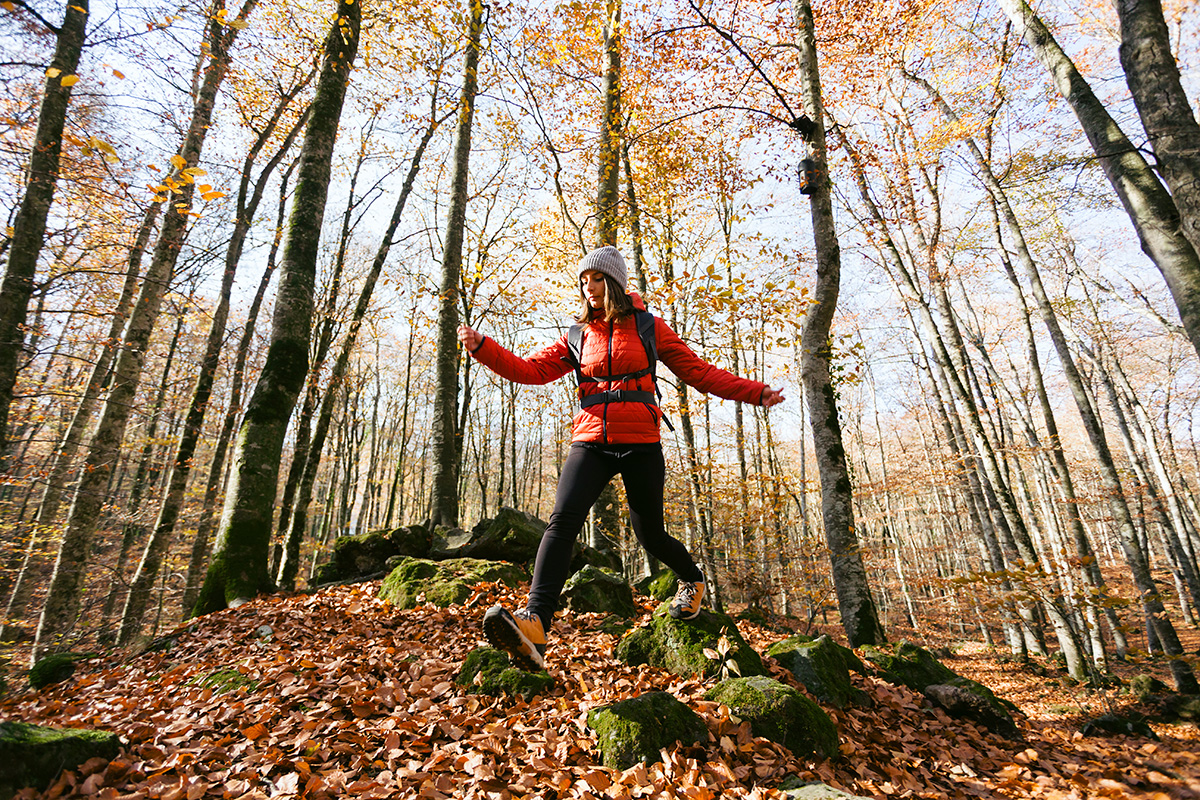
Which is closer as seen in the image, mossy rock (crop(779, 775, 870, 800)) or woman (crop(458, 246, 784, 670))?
mossy rock (crop(779, 775, 870, 800))

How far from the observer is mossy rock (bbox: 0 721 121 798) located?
1.85 m

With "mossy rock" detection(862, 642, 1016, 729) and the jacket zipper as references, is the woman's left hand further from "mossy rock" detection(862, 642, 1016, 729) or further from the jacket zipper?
"mossy rock" detection(862, 642, 1016, 729)

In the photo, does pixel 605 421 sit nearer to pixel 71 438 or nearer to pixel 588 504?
pixel 588 504

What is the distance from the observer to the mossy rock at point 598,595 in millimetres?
4723

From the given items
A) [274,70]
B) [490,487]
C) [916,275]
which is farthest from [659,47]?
[490,487]

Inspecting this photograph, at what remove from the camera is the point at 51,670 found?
4184 mm

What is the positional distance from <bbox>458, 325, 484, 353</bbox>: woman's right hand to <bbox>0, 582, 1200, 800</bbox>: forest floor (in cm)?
219

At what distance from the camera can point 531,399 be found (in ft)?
74.7

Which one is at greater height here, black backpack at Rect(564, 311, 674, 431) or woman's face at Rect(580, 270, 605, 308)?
woman's face at Rect(580, 270, 605, 308)

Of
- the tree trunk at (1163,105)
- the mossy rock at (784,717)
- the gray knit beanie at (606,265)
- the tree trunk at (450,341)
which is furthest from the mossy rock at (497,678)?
the tree trunk at (1163,105)

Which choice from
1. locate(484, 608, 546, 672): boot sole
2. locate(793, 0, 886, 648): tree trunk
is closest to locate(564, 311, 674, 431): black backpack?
locate(484, 608, 546, 672): boot sole

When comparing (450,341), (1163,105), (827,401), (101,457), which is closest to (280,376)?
(450,341)

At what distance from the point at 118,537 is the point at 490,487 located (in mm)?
20798

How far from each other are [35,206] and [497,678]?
6008 millimetres
